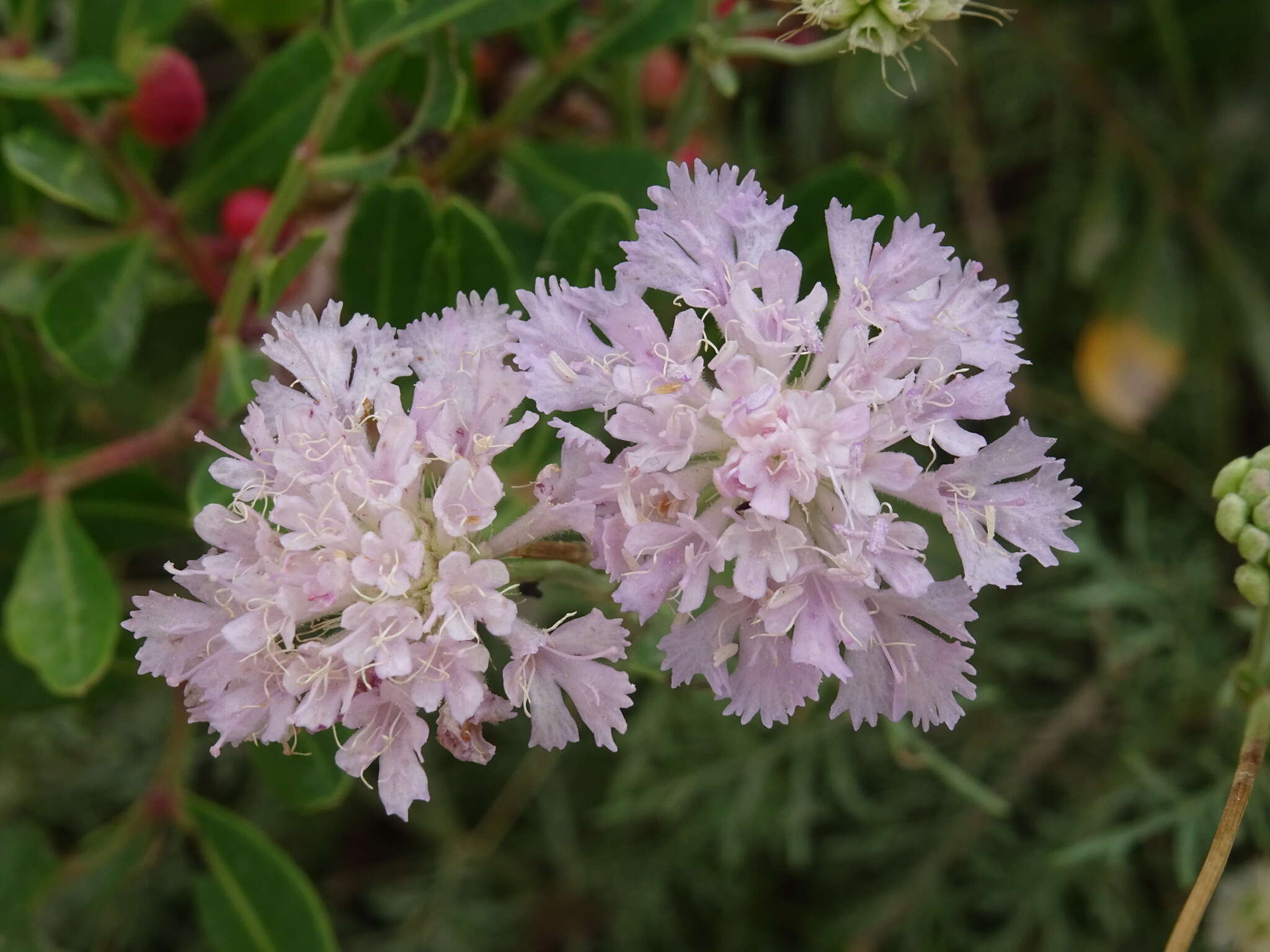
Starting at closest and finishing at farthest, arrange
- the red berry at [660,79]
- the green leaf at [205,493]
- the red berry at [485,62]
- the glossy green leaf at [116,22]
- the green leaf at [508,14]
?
the green leaf at [205,493] < the green leaf at [508,14] < the glossy green leaf at [116,22] < the red berry at [485,62] < the red berry at [660,79]

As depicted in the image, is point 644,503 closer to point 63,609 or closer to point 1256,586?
point 1256,586

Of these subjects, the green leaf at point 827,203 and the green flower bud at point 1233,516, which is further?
the green leaf at point 827,203

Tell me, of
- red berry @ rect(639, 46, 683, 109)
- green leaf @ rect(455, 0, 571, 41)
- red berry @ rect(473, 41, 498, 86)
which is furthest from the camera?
red berry @ rect(639, 46, 683, 109)

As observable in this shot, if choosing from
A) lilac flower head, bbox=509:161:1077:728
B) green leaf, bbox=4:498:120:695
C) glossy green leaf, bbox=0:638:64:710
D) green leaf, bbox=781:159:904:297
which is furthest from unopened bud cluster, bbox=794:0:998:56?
glossy green leaf, bbox=0:638:64:710

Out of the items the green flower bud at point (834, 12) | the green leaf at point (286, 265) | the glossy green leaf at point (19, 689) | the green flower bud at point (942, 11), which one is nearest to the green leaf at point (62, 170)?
the green leaf at point (286, 265)

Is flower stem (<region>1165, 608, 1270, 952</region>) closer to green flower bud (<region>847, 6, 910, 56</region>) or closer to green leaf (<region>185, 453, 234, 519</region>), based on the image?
green flower bud (<region>847, 6, 910, 56</region>)

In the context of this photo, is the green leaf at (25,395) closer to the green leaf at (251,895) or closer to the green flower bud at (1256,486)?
the green leaf at (251,895)
